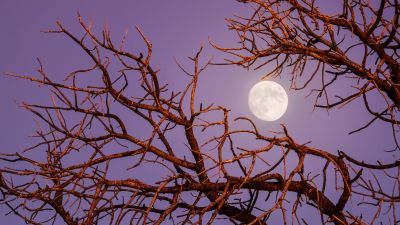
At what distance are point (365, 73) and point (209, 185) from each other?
5.91 ft

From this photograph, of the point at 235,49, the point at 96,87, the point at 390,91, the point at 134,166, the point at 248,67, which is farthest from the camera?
the point at 248,67

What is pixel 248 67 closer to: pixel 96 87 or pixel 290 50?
pixel 290 50

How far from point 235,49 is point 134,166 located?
4.57 ft

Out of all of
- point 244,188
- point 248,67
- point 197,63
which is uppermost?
point 248,67

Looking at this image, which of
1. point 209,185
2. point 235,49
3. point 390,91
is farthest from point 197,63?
Result: point 390,91

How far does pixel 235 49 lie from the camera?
3.92 m

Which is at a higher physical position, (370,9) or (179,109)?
(370,9)

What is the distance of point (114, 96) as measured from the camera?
12.5 feet


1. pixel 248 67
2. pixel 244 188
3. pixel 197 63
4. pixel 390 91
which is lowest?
pixel 244 188

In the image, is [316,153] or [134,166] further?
[316,153]

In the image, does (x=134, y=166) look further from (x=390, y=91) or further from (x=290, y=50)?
(x=390, y=91)

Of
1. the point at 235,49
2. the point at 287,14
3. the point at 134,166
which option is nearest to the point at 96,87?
the point at 134,166

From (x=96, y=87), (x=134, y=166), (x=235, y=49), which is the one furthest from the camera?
(x=235, y=49)

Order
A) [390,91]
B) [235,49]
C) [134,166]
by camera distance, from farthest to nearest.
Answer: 1. [390,91]
2. [235,49]
3. [134,166]
